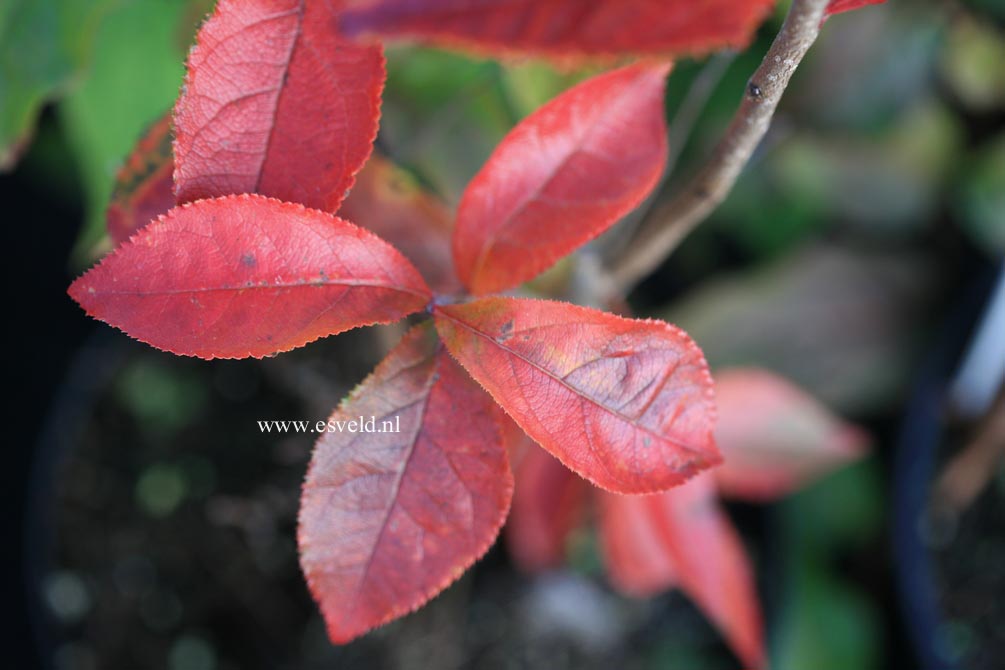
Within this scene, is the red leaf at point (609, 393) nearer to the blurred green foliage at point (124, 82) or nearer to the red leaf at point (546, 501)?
the red leaf at point (546, 501)

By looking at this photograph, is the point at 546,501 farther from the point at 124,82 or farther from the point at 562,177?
the point at 124,82

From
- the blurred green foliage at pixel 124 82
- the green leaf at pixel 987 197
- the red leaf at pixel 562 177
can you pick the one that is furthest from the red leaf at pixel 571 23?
the green leaf at pixel 987 197

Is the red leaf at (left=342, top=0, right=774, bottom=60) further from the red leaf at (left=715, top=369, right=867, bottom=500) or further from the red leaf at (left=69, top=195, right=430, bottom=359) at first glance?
the red leaf at (left=715, top=369, right=867, bottom=500)

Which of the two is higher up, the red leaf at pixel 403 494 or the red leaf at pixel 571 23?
the red leaf at pixel 571 23

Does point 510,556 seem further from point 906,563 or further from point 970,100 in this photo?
point 970,100

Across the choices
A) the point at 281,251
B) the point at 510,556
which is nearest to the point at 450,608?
the point at 510,556
